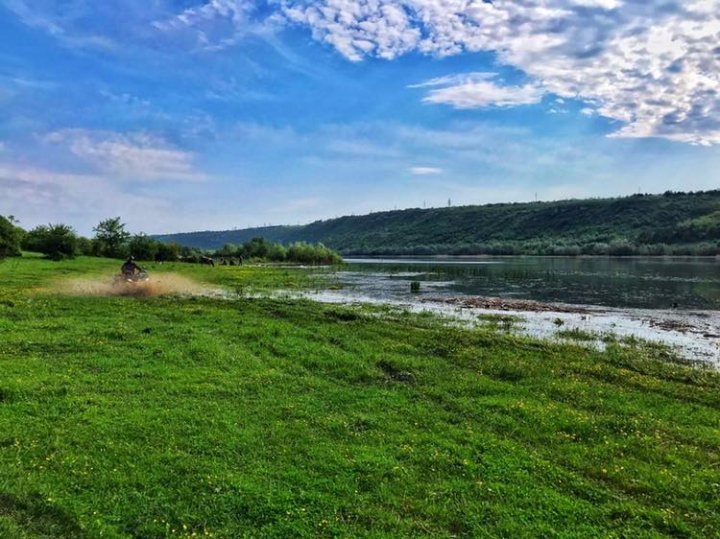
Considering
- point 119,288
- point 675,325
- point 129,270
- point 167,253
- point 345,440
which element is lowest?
point 675,325

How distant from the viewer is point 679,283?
56.0 m

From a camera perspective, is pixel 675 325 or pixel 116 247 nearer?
pixel 675 325

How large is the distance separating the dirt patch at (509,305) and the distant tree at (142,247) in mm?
64564

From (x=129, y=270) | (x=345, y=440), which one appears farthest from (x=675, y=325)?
(x=129, y=270)

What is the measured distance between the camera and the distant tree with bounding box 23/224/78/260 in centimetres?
6919

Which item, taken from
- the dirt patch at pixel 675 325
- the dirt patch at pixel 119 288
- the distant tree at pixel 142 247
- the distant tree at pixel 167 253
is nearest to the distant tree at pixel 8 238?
the dirt patch at pixel 119 288

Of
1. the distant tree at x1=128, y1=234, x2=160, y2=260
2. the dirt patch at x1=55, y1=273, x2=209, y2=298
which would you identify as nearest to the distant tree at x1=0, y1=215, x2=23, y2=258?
the dirt patch at x1=55, y1=273, x2=209, y2=298

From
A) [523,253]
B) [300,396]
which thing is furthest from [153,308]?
[523,253]

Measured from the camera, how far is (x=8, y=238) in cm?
5838

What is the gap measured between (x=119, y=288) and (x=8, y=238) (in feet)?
91.3

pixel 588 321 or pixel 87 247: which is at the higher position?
pixel 87 247

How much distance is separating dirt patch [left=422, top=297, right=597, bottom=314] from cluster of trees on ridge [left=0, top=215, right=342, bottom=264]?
165 feet

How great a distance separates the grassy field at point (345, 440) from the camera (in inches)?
307

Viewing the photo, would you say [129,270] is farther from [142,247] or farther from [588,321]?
[142,247]
